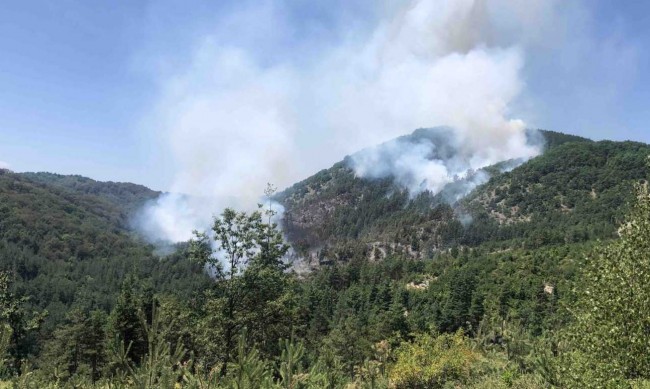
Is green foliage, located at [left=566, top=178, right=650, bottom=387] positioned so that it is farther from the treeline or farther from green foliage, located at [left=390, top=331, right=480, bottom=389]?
green foliage, located at [left=390, top=331, right=480, bottom=389]

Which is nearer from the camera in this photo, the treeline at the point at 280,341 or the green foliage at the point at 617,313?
the treeline at the point at 280,341

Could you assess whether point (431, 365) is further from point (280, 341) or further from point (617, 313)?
point (280, 341)

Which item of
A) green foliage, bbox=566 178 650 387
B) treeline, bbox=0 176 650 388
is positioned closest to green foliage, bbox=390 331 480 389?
treeline, bbox=0 176 650 388

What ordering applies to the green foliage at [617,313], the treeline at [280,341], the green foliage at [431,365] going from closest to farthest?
the treeline at [280,341] → the green foliage at [617,313] → the green foliage at [431,365]

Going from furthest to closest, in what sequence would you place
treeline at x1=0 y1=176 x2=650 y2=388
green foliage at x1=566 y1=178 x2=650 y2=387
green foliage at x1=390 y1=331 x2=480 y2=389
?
green foliage at x1=390 y1=331 x2=480 y2=389
green foliage at x1=566 y1=178 x2=650 y2=387
treeline at x1=0 y1=176 x2=650 y2=388

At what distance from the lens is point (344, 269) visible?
7726 inches

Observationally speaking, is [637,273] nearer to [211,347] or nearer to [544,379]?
[544,379]

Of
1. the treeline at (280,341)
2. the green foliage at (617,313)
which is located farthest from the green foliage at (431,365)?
the green foliage at (617,313)

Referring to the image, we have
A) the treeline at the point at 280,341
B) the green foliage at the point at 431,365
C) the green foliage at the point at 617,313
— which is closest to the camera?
the treeline at the point at 280,341

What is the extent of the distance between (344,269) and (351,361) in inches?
4973

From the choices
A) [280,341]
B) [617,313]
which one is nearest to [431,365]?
[617,313]

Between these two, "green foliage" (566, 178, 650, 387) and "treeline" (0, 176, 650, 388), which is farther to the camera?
"green foliage" (566, 178, 650, 387)

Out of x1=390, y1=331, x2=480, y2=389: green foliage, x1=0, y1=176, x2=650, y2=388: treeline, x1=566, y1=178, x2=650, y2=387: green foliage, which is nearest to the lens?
x1=0, y1=176, x2=650, y2=388: treeline

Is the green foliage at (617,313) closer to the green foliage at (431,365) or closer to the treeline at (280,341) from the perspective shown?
the treeline at (280,341)
